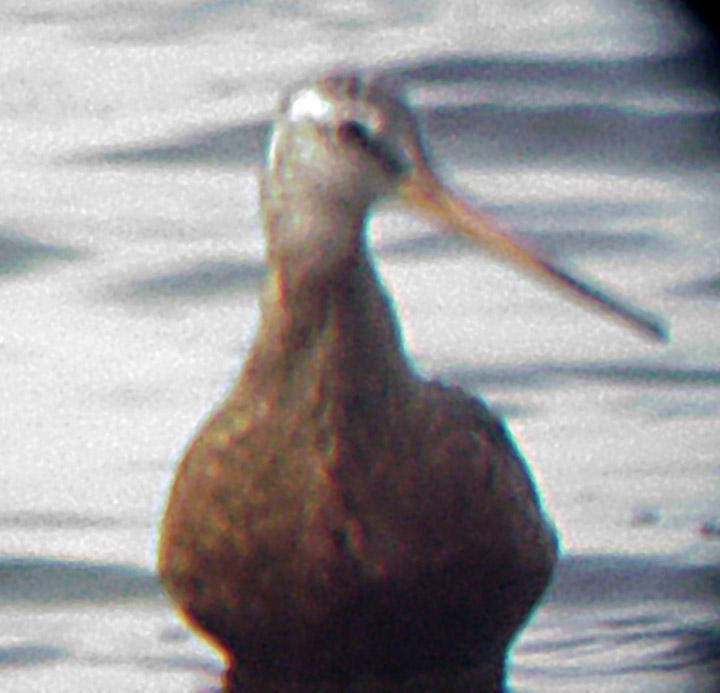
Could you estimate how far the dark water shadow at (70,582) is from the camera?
4383 mm

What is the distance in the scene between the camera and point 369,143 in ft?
9.77

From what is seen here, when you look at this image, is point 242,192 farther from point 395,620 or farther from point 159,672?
point 395,620

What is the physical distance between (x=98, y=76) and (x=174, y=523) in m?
1.57

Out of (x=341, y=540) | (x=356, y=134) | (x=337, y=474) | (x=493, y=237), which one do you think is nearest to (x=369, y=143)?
(x=356, y=134)

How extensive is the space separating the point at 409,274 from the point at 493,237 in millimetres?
1782

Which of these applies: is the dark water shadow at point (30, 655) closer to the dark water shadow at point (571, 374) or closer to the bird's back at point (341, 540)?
the bird's back at point (341, 540)

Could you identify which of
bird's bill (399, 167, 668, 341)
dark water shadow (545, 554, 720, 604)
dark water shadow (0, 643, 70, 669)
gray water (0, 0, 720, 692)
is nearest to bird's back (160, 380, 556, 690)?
bird's bill (399, 167, 668, 341)

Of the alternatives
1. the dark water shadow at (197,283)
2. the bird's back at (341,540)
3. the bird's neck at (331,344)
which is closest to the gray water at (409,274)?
the dark water shadow at (197,283)

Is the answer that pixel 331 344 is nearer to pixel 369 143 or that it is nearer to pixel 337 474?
pixel 337 474

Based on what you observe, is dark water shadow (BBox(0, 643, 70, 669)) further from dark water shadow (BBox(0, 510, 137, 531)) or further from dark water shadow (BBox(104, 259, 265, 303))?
dark water shadow (BBox(104, 259, 265, 303))

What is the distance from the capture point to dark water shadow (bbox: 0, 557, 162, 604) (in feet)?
14.4

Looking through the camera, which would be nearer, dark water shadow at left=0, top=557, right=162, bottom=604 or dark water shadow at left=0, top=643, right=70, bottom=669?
dark water shadow at left=0, top=643, right=70, bottom=669

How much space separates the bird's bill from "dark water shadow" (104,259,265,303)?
5.67ft

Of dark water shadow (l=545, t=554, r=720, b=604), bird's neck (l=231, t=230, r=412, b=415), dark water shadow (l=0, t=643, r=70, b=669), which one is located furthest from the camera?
dark water shadow (l=545, t=554, r=720, b=604)
